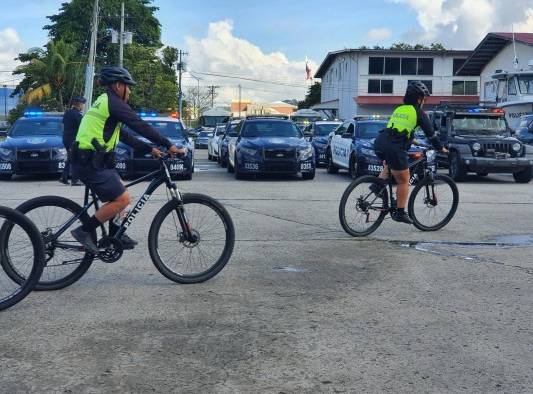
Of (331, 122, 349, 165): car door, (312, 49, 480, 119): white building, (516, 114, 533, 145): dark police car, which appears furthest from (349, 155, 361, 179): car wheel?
(312, 49, 480, 119): white building

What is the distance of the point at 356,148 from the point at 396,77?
4338 centimetres

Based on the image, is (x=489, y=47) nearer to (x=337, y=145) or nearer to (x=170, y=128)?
(x=337, y=145)

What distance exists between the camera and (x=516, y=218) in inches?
402

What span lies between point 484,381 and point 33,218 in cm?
357

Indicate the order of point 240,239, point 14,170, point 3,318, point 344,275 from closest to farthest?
point 3,318
point 344,275
point 240,239
point 14,170

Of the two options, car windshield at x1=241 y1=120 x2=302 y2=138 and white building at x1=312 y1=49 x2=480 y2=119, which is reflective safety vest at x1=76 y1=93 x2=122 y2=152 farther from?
white building at x1=312 y1=49 x2=480 y2=119

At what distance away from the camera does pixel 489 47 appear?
44.5 metres

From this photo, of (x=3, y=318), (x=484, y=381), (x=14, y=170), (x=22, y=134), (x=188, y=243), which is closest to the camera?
(x=484, y=381)

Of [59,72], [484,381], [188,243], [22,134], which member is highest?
[59,72]

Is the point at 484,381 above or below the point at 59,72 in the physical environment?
below

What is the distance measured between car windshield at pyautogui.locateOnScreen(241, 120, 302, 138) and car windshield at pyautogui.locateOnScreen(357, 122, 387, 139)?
59.6 inches

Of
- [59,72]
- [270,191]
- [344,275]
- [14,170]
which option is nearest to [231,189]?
[270,191]

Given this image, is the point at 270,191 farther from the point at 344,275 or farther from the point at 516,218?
the point at 344,275

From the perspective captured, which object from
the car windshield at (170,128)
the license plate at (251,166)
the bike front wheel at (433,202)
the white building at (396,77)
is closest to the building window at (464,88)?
the white building at (396,77)
